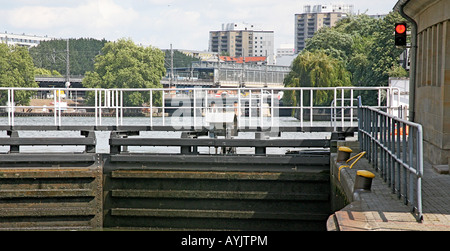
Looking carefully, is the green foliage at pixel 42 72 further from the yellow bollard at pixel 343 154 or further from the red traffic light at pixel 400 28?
Result: the yellow bollard at pixel 343 154

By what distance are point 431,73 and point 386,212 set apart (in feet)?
18.5

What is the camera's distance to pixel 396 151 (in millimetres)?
8867

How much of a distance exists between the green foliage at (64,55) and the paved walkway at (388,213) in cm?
10985

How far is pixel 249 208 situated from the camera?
1224 cm

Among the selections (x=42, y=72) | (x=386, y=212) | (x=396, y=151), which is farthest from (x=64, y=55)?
(x=386, y=212)

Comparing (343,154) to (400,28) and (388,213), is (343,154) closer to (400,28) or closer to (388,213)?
(388,213)

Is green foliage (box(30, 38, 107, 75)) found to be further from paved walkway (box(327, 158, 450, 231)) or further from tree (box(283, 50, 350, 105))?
paved walkway (box(327, 158, 450, 231))

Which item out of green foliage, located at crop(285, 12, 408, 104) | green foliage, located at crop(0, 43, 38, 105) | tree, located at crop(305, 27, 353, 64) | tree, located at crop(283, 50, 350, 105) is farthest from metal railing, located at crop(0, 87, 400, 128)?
tree, located at crop(305, 27, 353, 64)

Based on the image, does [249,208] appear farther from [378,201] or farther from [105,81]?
[105,81]

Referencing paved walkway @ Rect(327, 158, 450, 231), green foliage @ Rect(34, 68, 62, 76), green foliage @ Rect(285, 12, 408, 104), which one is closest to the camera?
paved walkway @ Rect(327, 158, 450, 231)

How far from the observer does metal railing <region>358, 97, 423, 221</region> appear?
7.51 metres

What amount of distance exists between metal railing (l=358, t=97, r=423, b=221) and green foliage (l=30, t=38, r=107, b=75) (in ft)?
353
